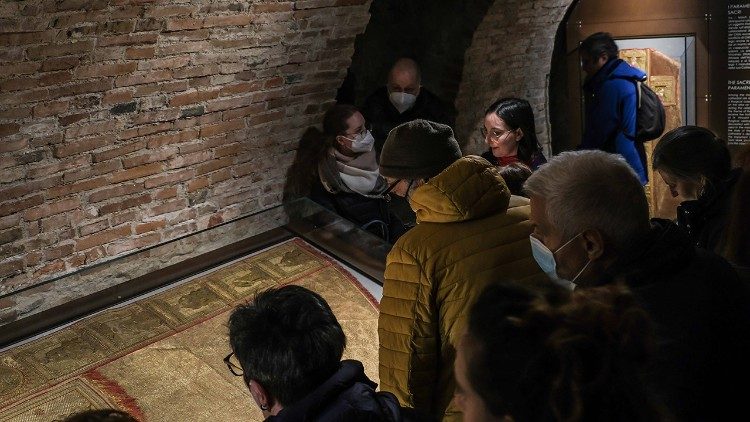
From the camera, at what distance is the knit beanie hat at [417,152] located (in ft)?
10.5

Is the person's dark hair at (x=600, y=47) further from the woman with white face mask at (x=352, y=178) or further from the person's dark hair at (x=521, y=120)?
the person's dark hair at (x=521, y=120)

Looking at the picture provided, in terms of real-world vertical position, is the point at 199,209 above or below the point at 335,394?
below

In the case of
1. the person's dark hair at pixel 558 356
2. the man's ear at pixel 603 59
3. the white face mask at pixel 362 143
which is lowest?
the man's ear at pixel 603 59

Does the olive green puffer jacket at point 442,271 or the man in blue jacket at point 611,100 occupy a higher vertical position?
the olive green puffer jacket at point 442,271

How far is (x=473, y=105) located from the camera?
320 inches

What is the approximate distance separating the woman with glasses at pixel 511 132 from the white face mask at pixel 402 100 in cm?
179

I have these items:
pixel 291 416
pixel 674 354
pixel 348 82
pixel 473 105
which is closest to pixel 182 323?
pixel 291 416

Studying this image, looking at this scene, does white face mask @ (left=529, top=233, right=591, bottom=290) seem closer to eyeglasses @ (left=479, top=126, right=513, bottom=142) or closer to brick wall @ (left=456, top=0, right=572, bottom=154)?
eyeglasses @ (left=479, top=126, right=513, bottom=142)

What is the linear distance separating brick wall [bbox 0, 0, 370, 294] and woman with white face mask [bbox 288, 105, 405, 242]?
2.03 feet

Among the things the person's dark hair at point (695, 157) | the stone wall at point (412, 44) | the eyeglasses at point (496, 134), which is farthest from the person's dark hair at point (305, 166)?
the person's dark hair at point (695, 157)

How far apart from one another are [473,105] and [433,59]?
2.05ft

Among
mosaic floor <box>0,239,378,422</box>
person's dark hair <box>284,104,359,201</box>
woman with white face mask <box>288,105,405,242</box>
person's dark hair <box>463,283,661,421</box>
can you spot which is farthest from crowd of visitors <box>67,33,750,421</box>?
person's dark hair <box>284,104,359,201</box>

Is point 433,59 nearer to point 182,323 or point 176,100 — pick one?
point 176,100

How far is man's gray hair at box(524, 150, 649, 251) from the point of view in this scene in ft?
7.59
